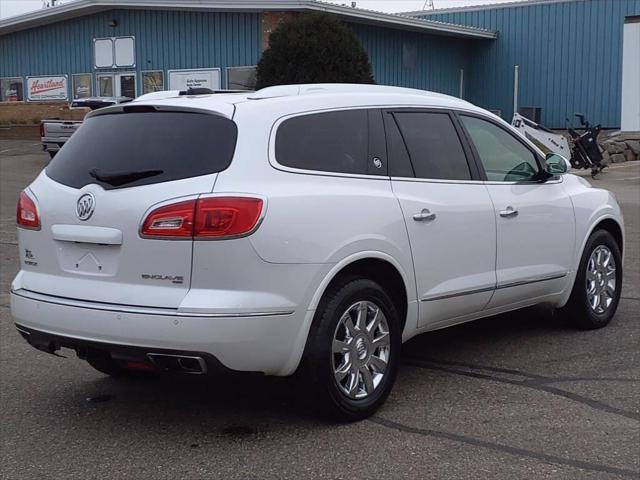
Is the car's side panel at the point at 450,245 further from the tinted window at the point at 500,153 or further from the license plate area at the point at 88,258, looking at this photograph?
the license plate area at the point at 88,258

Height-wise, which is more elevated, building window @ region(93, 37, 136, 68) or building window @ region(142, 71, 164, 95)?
building window @ region(93, 37, 136, 68)

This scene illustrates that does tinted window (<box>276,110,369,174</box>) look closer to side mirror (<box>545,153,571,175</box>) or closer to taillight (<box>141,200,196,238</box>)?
taillight (<box>141,200,196,238</box>)

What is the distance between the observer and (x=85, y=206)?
14.9 feet

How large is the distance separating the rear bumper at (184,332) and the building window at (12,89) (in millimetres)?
30647

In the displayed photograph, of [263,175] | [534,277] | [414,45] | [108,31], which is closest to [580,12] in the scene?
[414,45]

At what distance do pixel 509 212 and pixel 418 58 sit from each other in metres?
25.7

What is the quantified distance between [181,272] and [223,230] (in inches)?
11.3

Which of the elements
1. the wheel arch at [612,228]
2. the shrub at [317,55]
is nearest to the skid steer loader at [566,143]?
the shrub at [317,55]

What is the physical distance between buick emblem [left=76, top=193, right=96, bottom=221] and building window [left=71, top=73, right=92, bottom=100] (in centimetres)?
2742

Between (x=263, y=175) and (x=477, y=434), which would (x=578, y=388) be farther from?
(x=263, y=175)

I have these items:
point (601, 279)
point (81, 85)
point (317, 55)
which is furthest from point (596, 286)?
point (81, 85)

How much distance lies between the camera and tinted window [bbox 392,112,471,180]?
5.39 metres

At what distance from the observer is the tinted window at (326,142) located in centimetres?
468

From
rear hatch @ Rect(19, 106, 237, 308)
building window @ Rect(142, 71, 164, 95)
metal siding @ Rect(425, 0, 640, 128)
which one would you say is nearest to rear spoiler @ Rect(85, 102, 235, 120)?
rear hatch @ Rect(19, 106, 237, 308)
